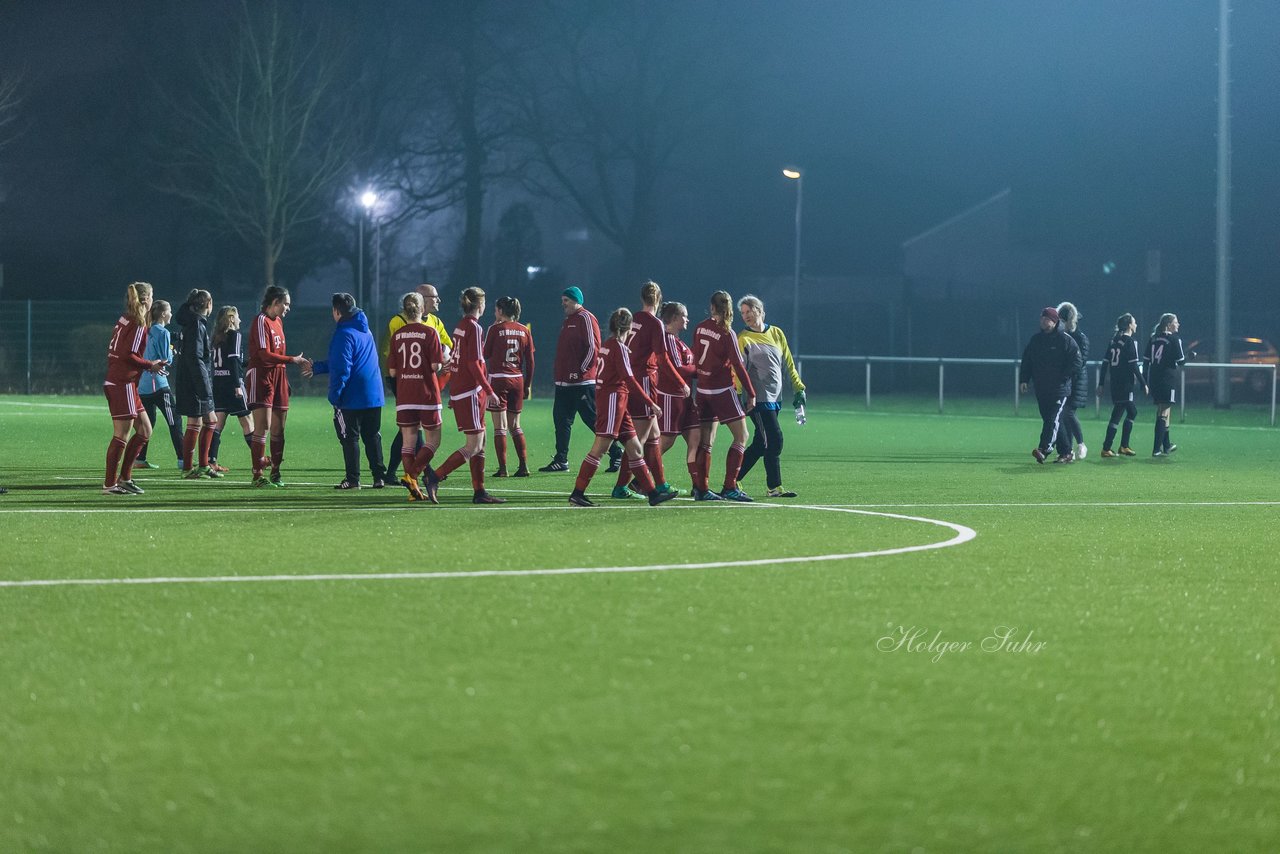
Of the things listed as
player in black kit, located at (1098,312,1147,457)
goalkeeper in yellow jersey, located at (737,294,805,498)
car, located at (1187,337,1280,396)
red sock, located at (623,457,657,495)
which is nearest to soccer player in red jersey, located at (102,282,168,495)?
red sock, located at (623,457,657,495)

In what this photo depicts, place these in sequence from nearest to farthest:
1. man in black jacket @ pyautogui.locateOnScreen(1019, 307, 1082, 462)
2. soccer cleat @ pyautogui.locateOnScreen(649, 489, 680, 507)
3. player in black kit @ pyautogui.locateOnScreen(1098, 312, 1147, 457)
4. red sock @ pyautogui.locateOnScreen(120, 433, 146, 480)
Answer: soccer cleat @ pyautogui.locateOnScreen(649, 489, 680, 507) → red sock @ pyautogui.locateOnScreen(120, 433, 146, 480) → man in black jacket @ pyautogui.locateOnScreen(1019, 307, 1082, 462) → player in black kit @ pyautogui.locateOnScreen(1098, 312, 1147, 457)

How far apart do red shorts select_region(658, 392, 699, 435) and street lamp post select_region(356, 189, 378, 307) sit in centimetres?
3516

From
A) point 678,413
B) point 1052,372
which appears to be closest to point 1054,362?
point 1052,372

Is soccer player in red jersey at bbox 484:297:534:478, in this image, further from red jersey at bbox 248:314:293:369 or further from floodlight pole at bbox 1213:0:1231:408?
floodlight pole at bbox 1213:0:1231:408

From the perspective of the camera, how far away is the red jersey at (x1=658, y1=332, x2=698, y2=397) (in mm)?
14742

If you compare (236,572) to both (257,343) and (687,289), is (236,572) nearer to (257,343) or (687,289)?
(257,343)

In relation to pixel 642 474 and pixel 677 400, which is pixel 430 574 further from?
pixel 677 400

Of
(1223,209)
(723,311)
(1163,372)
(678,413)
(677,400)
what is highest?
(1223,209)

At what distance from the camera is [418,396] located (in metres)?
14.4

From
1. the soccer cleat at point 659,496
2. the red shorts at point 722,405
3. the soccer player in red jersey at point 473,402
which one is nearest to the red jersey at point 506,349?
the soccer player in red jersey at point 473,402

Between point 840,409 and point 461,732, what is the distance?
31.4 m

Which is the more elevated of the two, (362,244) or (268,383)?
(362,244)

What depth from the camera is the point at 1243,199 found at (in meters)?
51.0

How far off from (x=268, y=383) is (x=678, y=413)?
4002 millimetres
